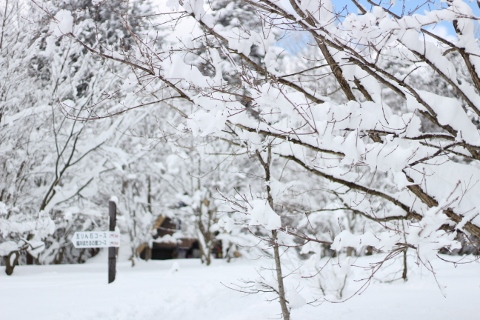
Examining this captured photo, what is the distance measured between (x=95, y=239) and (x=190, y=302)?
224 cm

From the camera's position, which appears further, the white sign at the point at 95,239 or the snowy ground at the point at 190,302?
the white sign at the point at 95,239

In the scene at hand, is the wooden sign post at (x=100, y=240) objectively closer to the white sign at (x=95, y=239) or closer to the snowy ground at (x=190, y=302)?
the white sign at (x=95, y=239)

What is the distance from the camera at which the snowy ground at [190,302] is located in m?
6.38

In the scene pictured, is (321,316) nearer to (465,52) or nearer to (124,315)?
(124,315)

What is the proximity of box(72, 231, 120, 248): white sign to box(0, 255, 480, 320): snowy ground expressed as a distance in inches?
31.3

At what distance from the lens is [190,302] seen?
8664 mm

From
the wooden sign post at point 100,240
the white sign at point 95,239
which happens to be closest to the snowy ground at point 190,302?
the wooden sign post at point 100,240

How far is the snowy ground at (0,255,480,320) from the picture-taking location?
251 inches

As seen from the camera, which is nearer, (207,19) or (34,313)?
(207,19)

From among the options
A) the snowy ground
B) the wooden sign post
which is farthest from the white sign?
the snowy ground

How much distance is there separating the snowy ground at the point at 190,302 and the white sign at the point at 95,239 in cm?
79

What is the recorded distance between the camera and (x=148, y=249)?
21.2m

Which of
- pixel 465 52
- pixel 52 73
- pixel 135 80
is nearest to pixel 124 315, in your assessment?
pixel 135 80

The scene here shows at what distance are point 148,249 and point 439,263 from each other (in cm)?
1199
